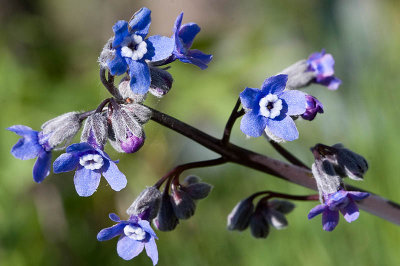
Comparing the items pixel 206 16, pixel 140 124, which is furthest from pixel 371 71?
pixel 206 16

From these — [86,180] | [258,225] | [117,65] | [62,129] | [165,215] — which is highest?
[117,65]

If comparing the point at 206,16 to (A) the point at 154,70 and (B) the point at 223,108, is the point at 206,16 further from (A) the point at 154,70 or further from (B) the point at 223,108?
(A) the point at 154,70

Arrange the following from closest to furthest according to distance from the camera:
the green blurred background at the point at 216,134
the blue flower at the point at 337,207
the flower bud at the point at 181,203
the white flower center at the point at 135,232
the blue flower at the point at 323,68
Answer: the blue flower at the point at 337,207, the white flower center at the point at 135,232, the flower bud at the point at 181,203, the blue flower at the point at 323,68, the green blurred background at the point at 216,134

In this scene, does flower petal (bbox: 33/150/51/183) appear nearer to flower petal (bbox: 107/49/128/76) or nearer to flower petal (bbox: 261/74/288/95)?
flower petal (bbox: 107/49/128/76)

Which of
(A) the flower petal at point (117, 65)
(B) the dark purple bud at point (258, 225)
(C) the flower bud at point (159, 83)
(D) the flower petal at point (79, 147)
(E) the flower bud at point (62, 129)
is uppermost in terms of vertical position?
(A) the flower petal at point (117, 65)

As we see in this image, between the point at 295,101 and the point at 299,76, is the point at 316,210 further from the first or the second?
the point at 299,76

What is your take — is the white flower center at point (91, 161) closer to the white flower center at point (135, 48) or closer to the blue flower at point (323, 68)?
the white flower center at point (135, 48)

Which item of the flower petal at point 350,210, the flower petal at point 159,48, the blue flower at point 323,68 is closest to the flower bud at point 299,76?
the blue flower at point 323,68

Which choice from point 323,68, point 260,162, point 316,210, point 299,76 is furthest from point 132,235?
point 323,68
